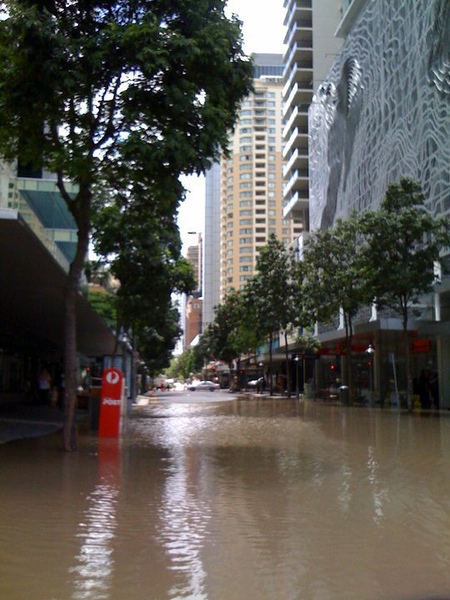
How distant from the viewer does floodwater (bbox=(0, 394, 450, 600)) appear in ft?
17.7

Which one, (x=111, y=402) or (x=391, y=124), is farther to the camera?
(x=391, y=124)

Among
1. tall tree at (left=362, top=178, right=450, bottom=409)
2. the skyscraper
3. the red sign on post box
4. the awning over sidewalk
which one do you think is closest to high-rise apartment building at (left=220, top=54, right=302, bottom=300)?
the skyscraper

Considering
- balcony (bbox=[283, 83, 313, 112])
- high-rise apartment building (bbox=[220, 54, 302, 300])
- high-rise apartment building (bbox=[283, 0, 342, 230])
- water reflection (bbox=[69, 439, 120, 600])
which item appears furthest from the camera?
high-rise apartment building (bbox=[220, 54, 302, 300])

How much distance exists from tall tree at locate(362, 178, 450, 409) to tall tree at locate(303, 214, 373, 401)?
4.69 meters

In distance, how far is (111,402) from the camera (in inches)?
667

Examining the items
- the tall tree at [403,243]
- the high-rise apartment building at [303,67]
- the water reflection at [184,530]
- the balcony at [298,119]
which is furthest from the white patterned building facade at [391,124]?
the balcony at [298,119]

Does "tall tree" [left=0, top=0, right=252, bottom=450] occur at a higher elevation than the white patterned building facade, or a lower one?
lower

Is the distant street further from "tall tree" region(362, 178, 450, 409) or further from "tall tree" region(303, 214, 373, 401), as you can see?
"tall tree" region(362, 178, 450, 409)

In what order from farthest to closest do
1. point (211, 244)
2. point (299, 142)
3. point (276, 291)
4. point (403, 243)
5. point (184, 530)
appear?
point (211, 244)
point (299, 142)
point (276, 291)
point (403, 243)
point (184, 530)

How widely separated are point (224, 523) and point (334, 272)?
2816 cm

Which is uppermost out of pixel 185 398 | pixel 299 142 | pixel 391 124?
pixel 299 142

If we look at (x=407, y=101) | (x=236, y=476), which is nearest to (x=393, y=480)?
(x=236, y=476)

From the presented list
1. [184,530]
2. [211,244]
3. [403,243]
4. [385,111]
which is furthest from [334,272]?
[211,244]

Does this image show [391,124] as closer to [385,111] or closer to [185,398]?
[385,111]
